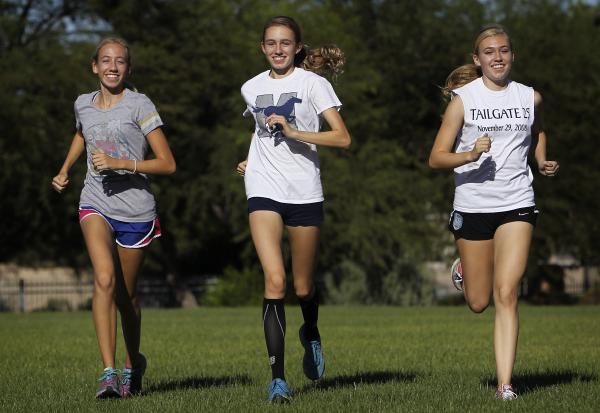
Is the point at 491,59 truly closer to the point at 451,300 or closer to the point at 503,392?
the point at 503,392

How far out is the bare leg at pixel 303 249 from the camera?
8.61 meters

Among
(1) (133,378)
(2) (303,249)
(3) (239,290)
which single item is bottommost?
(3) (239,290)

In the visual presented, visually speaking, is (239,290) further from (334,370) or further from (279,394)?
(279,394)

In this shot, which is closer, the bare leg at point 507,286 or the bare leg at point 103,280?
the bare leg at point 507,286

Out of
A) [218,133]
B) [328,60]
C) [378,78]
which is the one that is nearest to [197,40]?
[218,133]

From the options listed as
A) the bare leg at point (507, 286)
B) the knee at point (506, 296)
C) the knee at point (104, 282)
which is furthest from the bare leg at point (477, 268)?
the knee at point (104, 282)

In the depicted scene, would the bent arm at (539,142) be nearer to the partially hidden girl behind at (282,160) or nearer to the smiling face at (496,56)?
the smiling face at (496,56)

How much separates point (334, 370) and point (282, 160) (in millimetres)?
3345

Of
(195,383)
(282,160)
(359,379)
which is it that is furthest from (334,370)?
(282,160)

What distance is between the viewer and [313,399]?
325 inches

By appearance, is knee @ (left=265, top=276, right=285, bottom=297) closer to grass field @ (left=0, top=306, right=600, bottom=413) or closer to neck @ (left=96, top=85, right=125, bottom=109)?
grass field @ (left=0, top=306, right=600, bottom=413)

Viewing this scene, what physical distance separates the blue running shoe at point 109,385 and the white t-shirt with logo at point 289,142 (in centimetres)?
157

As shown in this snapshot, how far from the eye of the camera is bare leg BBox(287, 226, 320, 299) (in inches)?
339

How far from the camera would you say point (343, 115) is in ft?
139
